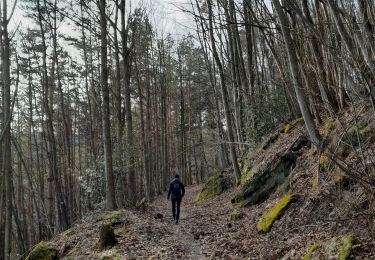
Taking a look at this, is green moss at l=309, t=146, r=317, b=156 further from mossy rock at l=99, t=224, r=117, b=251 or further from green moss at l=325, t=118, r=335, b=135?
mossy rock at l=99, t=224, r=117, b=251

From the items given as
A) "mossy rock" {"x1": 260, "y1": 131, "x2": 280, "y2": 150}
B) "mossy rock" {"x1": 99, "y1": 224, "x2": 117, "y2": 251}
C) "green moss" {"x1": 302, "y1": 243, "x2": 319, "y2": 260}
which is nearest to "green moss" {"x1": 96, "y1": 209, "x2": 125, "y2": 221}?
"mossy rock" {"x1": 99, "y1": 224, "x2": 117, "y2": 251}

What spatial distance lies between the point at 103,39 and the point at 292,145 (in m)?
6.91

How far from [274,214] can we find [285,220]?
Result: 19.5 inches

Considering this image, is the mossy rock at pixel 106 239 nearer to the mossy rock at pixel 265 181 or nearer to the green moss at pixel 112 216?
the green moss at pixel 112 216

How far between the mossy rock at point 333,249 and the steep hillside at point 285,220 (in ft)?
0.05

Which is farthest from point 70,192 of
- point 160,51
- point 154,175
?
point 160,51

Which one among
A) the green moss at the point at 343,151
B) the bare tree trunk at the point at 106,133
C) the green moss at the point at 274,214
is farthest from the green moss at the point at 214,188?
the green moss at the point at 343,151

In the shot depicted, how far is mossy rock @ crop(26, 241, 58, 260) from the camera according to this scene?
8938 millimetres

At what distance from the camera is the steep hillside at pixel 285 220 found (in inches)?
189

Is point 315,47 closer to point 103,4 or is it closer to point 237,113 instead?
point 103,4

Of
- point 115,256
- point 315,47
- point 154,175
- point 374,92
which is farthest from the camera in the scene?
point 154,175

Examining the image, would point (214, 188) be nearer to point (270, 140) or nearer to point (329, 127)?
point (270, 140)

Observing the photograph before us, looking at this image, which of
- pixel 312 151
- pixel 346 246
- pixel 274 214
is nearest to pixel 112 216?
pixel 274 214

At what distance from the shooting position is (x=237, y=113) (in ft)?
54.6
